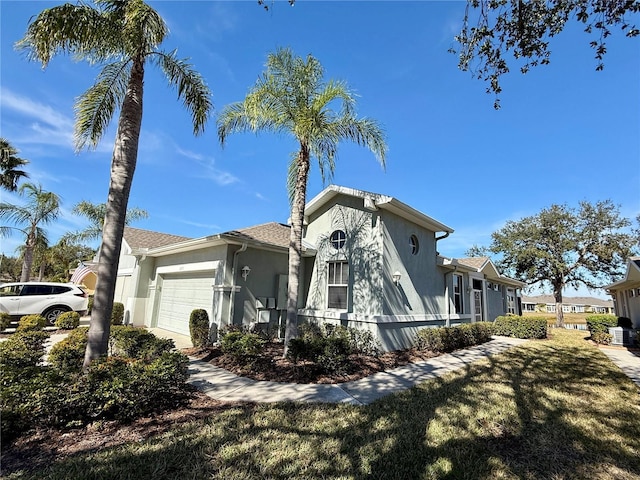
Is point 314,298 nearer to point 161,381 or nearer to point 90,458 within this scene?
point 161,381

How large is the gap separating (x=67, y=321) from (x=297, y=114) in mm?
13069

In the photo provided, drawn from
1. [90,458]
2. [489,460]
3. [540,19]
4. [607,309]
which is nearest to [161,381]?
[90,458]

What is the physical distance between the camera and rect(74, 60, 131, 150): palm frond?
718cm

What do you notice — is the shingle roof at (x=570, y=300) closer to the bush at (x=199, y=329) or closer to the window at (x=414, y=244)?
the window at (x=414, y=244)

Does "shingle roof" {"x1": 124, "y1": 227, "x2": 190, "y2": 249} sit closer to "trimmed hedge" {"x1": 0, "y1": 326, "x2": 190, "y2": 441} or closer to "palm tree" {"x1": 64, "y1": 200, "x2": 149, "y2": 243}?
"palm tree" {"x1": 64, "y1": 200, "x2": 149, "y2": 243}

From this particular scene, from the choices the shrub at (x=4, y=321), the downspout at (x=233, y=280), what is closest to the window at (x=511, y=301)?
the downspout at (x=233, y=280)

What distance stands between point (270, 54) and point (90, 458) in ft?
31.6

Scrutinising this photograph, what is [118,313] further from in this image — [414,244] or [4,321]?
[414,244]

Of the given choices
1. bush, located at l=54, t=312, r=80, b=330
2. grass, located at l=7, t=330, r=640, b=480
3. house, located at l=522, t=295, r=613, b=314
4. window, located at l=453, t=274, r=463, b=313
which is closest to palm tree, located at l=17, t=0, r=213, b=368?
grass, located at l=7, t=330, r=640, b=480

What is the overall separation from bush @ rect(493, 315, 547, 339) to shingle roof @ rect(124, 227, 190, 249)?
775 inches

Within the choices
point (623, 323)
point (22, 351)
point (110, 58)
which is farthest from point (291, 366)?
point (623, 323)

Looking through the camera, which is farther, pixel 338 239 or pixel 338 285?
pixel 338 239

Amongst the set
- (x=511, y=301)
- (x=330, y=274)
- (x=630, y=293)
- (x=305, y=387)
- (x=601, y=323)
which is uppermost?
(x=330, y=274)

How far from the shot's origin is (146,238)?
1781cm
